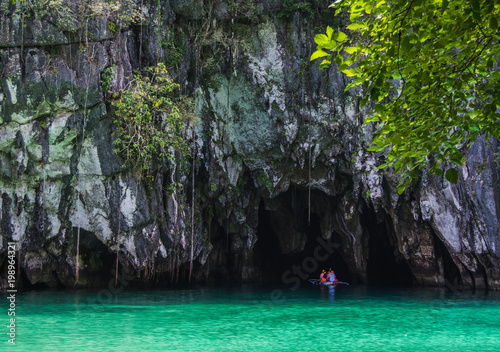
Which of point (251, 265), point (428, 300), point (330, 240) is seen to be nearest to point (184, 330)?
point (428, 300)

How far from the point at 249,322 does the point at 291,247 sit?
37.3 feet

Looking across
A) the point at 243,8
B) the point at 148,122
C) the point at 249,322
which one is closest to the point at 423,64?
the point at 249,322

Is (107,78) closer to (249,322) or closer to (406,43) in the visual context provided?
(249,322)

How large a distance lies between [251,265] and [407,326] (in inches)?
465

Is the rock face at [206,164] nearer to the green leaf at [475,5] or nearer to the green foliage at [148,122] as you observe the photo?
the green foliage at [148,122]

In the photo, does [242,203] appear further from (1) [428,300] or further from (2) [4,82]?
(2) [4,82]

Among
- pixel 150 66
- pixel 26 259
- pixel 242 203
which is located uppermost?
pixel 150 66

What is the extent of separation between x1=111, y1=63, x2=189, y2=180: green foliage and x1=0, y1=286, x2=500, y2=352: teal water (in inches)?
165

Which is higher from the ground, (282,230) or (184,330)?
(282,230)

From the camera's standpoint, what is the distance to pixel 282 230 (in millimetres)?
21594

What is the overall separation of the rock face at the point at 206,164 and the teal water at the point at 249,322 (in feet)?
5.65

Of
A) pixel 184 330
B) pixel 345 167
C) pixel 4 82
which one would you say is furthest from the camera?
pixel 345 167

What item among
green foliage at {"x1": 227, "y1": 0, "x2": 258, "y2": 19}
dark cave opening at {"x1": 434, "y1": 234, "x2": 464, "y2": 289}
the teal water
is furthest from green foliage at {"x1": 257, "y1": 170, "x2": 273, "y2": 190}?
dark cave opening at {"x1": 434, "y1": 234, "x2": 464, "y2": 289}

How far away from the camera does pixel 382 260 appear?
73.3ft
